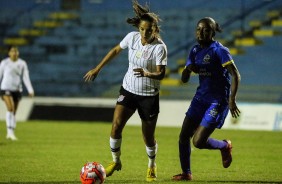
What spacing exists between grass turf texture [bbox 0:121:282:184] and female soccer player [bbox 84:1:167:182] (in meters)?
0.71

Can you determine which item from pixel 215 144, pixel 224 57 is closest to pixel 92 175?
pixel 215 144

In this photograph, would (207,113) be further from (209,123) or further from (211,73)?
(211,73)

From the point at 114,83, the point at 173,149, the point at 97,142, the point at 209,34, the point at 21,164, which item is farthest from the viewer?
the point at 114,83

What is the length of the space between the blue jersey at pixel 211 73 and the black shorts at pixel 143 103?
0.64 metres

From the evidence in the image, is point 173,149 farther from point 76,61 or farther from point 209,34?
point 76,61

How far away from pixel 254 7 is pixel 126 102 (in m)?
19.6

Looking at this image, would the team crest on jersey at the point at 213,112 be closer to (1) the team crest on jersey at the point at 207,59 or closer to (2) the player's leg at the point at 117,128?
(1) the team crest on jersey at the point at 207,59

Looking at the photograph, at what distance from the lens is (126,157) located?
544 inches

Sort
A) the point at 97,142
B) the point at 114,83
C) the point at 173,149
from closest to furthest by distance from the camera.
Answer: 1. the point at 173,149
2. the point at 97,142
3. the point at 114,83

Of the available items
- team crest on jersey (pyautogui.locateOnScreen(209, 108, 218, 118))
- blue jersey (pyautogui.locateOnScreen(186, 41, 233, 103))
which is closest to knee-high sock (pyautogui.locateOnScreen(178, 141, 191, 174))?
team crest on jersey (pyautogui.locateOnScreen(209, 108, 218, 118))

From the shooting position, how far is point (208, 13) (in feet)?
95.0

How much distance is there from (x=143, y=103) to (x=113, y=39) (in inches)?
787

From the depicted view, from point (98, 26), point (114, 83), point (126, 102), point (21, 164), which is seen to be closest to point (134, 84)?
point (126, 102)

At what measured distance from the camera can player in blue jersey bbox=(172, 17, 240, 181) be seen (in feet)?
31.7
